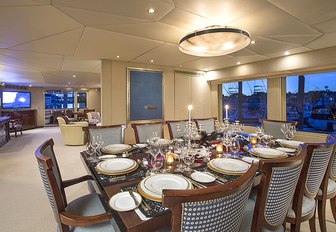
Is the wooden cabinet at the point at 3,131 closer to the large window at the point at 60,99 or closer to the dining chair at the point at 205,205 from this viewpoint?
the large window at the point at 60,99

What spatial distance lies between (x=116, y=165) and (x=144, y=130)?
129 centimetres

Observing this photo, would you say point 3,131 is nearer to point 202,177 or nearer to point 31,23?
point 31,23

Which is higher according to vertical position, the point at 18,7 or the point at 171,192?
the point at 18,7

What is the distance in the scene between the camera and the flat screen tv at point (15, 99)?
8.79m

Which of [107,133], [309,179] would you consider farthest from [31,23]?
[309,179]

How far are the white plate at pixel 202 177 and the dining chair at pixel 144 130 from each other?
152 cm

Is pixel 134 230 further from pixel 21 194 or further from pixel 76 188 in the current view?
pixel 21 194

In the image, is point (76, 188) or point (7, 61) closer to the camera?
point (76, 188)

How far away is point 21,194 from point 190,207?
320 cm

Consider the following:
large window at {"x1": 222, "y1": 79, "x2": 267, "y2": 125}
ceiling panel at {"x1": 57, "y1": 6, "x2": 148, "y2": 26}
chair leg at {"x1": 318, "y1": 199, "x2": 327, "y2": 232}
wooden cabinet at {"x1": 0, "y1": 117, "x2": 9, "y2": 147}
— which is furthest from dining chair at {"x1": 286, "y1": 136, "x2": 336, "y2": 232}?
wooden cabinet at {"x1": 0, "y1": 117, "x2": 9, "y2": 147}

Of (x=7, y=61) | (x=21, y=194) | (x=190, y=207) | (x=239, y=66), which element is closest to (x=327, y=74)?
(x=239, y=66)

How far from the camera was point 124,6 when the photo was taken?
6.04 ft

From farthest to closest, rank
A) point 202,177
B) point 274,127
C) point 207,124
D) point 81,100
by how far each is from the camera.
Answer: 1. point 81,100
2. point 207,124
3. point 274,127
4. point 202,177

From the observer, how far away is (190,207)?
25.6 inches
